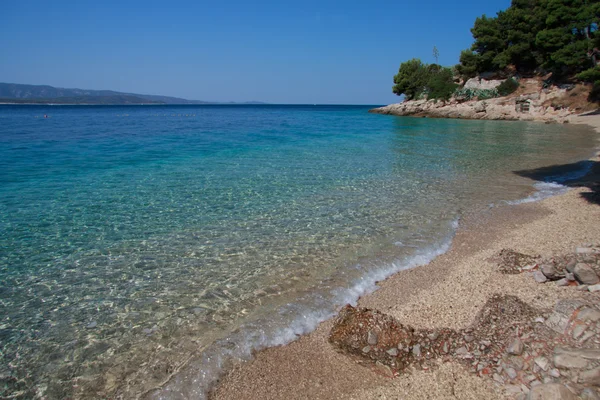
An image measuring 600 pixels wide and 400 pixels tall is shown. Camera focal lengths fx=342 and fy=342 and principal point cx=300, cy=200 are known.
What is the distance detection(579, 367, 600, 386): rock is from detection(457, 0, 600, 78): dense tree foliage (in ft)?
161

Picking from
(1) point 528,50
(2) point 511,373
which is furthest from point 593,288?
(1) point 528,50

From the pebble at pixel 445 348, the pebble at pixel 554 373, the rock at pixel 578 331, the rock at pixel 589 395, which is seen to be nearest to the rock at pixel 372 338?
the pebble at pixel 445 348

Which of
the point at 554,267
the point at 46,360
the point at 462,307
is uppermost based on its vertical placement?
the point at 554,267

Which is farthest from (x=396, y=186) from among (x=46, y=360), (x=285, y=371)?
(x=46, y=360)

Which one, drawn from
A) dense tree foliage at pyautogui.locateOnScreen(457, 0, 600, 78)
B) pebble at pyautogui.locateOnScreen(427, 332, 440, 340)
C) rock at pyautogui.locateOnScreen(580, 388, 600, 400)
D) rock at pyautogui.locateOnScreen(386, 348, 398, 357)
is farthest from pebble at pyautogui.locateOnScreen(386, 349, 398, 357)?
dense tree foliage at pyautogui.locateOnScreen(457, 0, 600, 78)

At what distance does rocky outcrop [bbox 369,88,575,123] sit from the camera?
1656 inches

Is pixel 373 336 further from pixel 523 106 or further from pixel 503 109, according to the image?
pixel 503 109

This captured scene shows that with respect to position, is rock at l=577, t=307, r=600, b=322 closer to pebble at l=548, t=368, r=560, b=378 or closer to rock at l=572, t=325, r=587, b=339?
rock at l=572, t=325, r=587, b=339

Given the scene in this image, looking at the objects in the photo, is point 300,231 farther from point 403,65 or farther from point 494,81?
point 403,65

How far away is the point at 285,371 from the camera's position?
402cm

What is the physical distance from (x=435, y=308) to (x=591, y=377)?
1.98 m

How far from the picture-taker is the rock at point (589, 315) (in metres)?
3.70

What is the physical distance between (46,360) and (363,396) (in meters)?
3.85

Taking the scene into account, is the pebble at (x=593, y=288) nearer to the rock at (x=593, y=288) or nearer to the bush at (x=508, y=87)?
the rock at (x=593, y=288)
